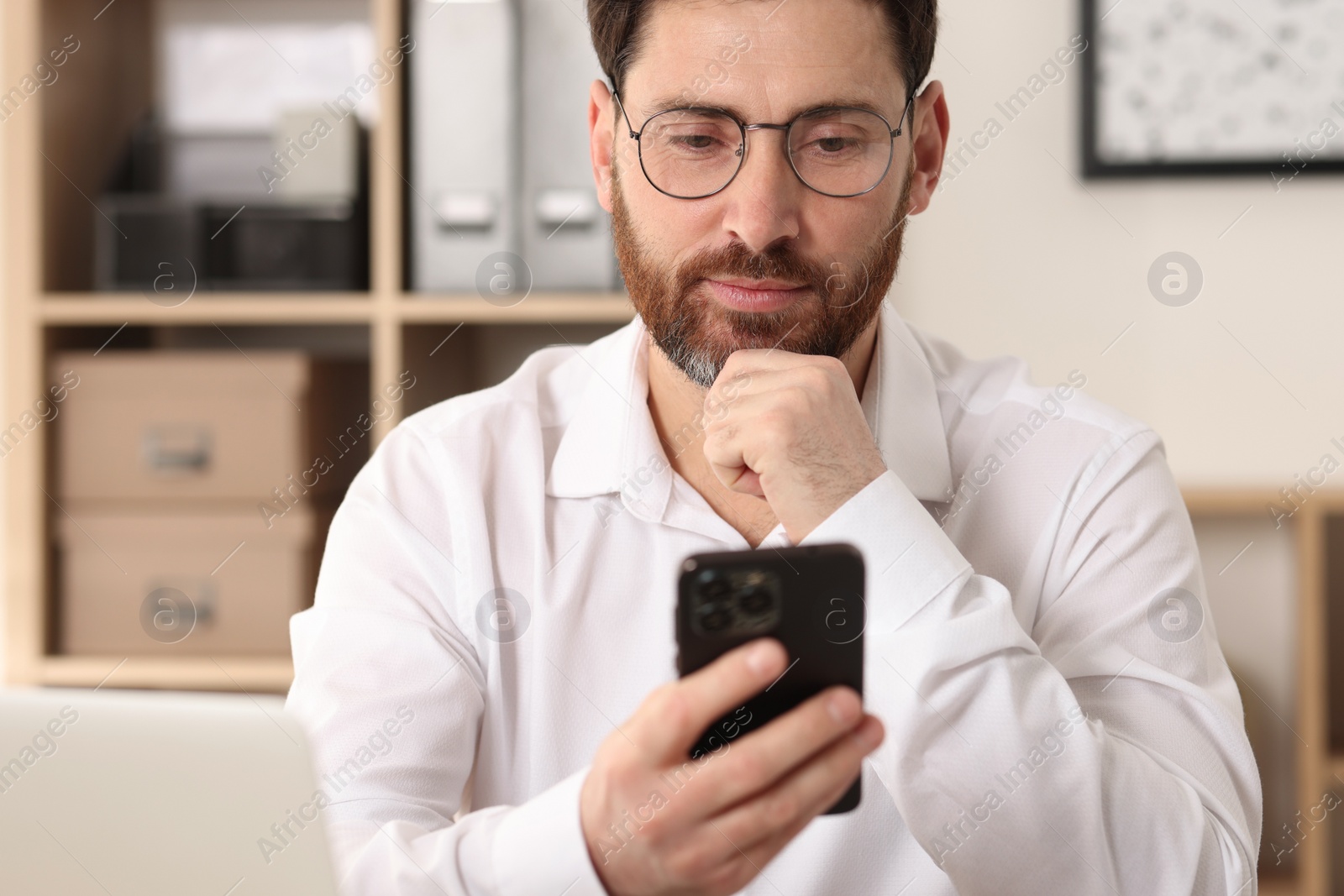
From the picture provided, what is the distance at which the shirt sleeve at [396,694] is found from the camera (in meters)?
0.73

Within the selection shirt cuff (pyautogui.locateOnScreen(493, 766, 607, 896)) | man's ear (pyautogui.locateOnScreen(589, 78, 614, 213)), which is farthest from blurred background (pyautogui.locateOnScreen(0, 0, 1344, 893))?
shirt cuff (pyautogui.locateOnScreen(493, 766, 607, 896))

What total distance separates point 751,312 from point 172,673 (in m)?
1.25

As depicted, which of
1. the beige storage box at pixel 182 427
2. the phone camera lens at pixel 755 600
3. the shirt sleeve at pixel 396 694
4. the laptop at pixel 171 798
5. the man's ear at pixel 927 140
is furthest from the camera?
the beige storage box at pixel 182 427

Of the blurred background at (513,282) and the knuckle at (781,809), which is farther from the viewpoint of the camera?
the blurred background at (513,282)

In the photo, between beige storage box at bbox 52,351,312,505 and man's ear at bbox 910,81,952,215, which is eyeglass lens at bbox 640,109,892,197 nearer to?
man's ear at bbox 910,81,952,215

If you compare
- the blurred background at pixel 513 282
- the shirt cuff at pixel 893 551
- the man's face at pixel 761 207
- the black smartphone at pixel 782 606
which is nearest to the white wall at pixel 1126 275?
the blurred background at pixel 513 282

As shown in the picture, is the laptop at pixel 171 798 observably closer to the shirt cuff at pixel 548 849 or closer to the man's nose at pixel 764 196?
the shirt cuff at pixel 548 849

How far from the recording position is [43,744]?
0.48 m

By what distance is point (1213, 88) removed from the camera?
72.0 inches

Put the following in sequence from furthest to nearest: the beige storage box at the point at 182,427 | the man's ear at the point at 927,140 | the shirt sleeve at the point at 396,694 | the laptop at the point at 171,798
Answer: the beige storage box at the point at 182,427 < the man's ear at the point at 927,140 < the shirt sleeve at the point at 396,694 < the laptop at the point at 171,798

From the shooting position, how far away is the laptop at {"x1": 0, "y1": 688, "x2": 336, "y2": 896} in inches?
18.2

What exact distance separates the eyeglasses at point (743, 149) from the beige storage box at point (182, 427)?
94cm

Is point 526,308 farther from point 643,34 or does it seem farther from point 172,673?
point 172,673

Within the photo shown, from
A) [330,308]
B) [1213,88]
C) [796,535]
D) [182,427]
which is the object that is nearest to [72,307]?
[182,427]
